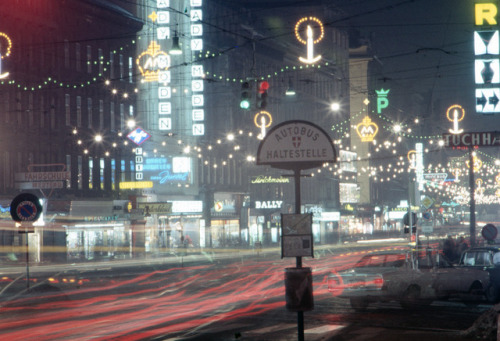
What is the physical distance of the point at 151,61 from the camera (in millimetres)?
59938

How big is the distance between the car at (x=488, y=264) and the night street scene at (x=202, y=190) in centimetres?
7

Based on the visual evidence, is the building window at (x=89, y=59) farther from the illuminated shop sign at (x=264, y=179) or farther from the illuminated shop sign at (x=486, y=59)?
the illuminated shop sign at (x=486, y=59)

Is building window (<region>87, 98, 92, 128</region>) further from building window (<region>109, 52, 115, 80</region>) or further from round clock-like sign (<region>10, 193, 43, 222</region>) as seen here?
→ round clock-like sign (<region>10, 193, 43, 222</region>)

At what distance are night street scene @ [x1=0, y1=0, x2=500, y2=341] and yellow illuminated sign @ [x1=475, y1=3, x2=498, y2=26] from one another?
0.20ft

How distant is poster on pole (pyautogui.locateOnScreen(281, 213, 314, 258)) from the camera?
1212 cm

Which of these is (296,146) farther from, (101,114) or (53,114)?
(101,114)

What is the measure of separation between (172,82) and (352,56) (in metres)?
73.8

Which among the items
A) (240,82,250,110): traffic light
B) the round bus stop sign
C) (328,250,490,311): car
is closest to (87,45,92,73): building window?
the round bus stop sign

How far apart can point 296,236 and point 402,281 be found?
33.4ft

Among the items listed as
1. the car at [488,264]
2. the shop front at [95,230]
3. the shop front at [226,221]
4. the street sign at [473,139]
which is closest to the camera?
the car at [488,264]

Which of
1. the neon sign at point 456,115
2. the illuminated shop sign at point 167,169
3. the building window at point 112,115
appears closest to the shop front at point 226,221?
the illuminated shop sign at point 167,169

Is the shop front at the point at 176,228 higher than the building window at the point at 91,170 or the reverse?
the reverse

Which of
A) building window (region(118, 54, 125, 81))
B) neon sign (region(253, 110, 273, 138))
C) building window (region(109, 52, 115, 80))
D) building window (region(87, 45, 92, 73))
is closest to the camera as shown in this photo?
building window (region(87, 45, 92, 73))

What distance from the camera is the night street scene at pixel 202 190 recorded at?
17.3 m
